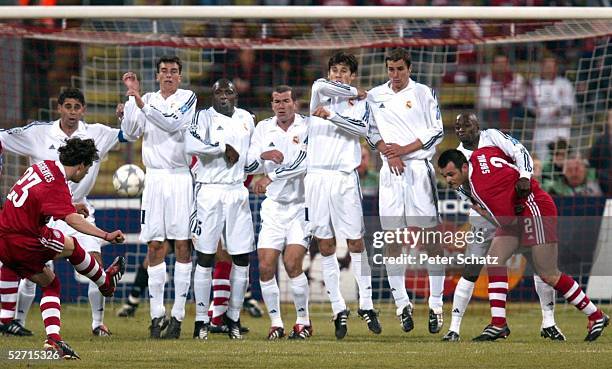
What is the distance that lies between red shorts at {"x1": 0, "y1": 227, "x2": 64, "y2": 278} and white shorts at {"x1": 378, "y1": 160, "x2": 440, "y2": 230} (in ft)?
11.3

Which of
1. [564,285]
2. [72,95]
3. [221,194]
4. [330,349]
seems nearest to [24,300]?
[72,95]

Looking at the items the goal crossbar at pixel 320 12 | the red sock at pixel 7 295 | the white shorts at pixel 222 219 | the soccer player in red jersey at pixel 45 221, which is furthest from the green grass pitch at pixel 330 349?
the goal crossbar at pixel 320 12

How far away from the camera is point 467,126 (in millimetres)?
12539

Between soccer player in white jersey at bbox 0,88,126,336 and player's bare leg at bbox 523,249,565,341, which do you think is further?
soccer player in white jersey at bbox 0,88,126,336

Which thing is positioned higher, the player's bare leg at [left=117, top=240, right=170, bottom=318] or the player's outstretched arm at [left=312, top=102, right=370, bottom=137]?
the player's outstretched arm at [left=312, top=102, right=370, bottom=137]

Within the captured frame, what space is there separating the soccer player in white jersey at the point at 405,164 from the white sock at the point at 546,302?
1038 millimetres

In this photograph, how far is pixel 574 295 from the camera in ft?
40.3

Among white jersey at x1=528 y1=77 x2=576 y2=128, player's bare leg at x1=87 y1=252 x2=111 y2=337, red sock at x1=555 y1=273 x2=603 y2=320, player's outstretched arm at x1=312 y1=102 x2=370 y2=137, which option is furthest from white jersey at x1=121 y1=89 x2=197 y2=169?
white jersey at x1=528 y1=77 x2=576 y2=128

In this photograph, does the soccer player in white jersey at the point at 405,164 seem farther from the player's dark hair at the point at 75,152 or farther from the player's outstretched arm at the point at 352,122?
the player's dark hair at the point at 75,152

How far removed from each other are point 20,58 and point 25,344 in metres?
5.71

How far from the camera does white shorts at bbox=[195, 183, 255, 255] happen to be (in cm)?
1283

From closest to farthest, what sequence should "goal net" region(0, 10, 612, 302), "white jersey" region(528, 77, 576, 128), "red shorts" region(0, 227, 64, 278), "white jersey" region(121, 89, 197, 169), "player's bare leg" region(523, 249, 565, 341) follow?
"red shorts" region(0, 227, 64, 278) < "player's bare leg" region(523, 249, 565, 341) < "white jersey" region(121, 89, 197, 169) < "goal net" region(0, 10, 612, 302) < "white jersey" region(528, 77, 576, 128)

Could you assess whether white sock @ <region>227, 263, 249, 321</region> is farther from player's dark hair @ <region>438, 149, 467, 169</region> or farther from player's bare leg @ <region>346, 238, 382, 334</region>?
player's dark hair @ <region>438, 149, 467, 169</region>

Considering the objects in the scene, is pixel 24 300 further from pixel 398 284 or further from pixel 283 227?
pixel 398 284
